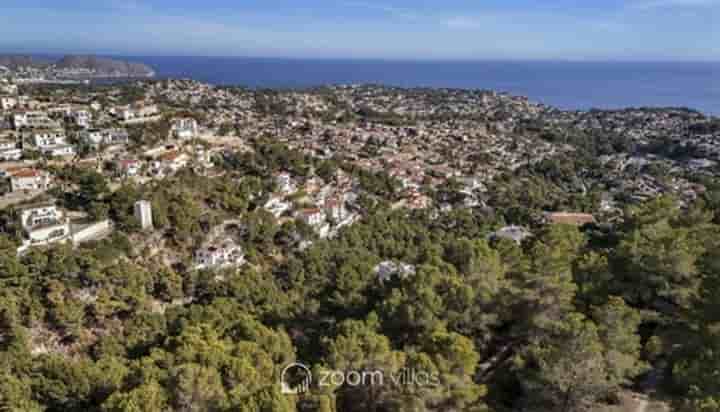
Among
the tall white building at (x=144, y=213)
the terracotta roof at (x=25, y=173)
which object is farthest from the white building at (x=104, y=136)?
the tall white building at (x=144, y=213)

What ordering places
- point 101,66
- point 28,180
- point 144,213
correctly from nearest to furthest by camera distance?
point 144,213, point 28,180, point 101,66

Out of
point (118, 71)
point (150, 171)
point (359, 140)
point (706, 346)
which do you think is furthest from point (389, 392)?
point (118, 71)

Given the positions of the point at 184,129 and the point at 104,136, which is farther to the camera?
the point at 184,129

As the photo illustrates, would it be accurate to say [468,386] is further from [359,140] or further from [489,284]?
[359,140]

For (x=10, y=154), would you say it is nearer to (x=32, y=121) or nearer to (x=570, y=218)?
(x=32, y=121)

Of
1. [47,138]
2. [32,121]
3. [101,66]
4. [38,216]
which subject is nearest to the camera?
[38,216]

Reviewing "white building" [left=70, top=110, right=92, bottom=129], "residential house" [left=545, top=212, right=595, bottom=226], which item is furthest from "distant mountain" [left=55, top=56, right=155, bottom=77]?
"residential house" [left=545, top=212, right=595, bottom=226]

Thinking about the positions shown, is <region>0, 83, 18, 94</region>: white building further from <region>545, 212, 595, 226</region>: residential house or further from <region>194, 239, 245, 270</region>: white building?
<region>545, 212, 595, 226</region>: residential house

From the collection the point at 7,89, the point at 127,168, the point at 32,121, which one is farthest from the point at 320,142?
the point at 7,89
